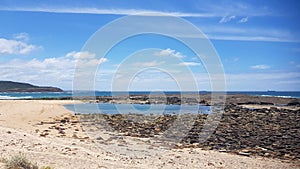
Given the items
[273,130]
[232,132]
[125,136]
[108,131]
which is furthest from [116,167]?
[273,130]

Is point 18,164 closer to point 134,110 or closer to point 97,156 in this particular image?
point 97,156

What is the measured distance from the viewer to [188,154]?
656 inches

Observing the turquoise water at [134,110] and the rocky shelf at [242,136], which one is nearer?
the rocky shelf at [242,136]

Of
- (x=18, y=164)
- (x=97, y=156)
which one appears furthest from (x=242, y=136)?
(x=18, y=164)

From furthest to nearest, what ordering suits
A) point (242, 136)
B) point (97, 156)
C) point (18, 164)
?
point (242, 136)
point (97, 156)
point (18, 164)

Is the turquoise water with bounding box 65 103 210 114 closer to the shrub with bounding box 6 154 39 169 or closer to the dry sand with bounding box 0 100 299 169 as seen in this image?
the dry sand with bounding box 0 100 299 169

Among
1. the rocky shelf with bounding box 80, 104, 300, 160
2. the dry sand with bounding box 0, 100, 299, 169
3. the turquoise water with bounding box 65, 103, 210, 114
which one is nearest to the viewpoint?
the dry sand with bounding box 0, 100, 299, 169

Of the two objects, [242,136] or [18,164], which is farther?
[242,136]

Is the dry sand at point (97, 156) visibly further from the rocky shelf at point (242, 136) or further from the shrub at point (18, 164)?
the rocky shelf at point (242, 136)

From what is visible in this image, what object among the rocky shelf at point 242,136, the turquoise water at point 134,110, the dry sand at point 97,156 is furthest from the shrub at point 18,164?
the turquoise water at point 134,110

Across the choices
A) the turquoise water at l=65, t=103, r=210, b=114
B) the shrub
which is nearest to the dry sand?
the shrub

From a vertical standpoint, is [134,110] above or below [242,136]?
above

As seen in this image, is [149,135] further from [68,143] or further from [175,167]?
[175,167]

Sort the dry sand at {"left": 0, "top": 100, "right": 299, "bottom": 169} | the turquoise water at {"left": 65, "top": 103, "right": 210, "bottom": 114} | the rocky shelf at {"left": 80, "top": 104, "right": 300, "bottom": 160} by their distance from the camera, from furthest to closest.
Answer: the turquoise water at {"left": 65, "top": 103, "right": 210, "bottom": 114} < the rocky shelf at {"left": 80, "top": 104, "right": 300, "bottom": 160} < the dry sand at {"left": 0, "top": 100, "right": 299, "bottom": 169}
